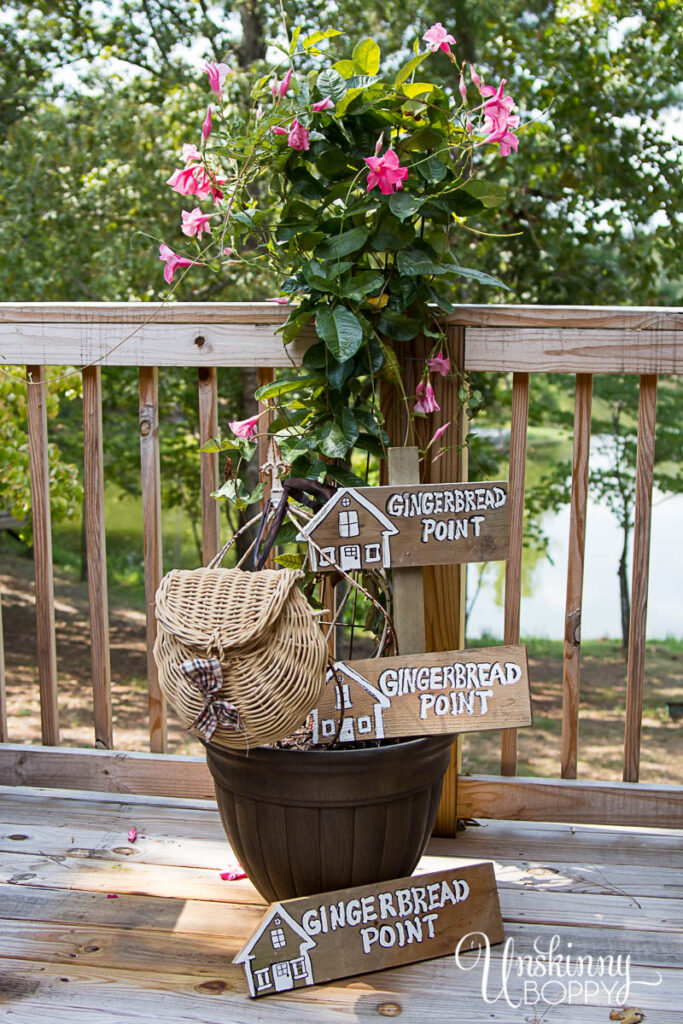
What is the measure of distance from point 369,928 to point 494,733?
16.0ft

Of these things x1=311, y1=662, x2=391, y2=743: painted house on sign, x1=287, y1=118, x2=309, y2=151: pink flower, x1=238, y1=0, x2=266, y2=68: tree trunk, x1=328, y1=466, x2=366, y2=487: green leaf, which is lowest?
x1=311, y1=662, x2=391, y2=743: painted house on sign

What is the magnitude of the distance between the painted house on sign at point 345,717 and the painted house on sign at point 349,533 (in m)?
0.16

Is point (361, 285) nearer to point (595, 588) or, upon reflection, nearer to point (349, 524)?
point (349, 524)

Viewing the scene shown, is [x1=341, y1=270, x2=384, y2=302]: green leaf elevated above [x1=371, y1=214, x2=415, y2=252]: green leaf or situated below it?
below

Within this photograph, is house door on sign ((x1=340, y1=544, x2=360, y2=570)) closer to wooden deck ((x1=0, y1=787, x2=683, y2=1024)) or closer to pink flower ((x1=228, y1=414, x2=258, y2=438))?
pink flower ((x1=228, y1=414, x2=258, y2=438))

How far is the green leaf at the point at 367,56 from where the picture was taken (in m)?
1.42

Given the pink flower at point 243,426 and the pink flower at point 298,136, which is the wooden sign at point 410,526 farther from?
the pink flower at point 298,136

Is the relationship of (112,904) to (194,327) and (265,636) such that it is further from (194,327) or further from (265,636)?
(194,327)

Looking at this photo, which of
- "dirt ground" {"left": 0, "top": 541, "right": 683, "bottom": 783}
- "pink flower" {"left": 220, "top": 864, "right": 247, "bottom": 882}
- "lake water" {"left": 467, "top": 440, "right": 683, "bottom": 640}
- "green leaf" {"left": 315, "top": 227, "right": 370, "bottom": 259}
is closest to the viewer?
"green leaf" {"left": 315, "top": 227, "right": 370, "bottom": 259}

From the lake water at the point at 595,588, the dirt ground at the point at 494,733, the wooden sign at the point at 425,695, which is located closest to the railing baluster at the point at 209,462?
the wooden sign at the point at 425,695

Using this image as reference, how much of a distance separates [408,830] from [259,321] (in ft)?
2.97

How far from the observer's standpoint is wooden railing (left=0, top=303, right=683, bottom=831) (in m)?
1.60

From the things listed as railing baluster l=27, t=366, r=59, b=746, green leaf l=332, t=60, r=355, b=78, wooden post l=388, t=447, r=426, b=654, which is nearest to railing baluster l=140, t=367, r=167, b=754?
railing baluster l=27, t=366, r=59, b=746

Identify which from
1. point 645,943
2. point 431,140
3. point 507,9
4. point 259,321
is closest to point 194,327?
point 259,321
